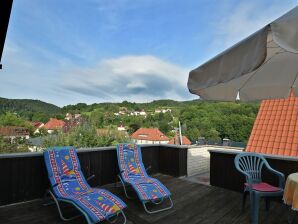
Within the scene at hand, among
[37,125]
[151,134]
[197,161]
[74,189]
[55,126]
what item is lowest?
[74,189]

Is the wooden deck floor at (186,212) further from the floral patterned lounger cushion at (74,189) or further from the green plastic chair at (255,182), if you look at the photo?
the floral patterned lounger cushion at (74,189)

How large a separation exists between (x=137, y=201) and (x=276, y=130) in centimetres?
451

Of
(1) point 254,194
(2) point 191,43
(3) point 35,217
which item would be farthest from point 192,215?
(2) point 191,43

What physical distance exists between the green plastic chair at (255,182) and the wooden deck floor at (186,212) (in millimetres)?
246

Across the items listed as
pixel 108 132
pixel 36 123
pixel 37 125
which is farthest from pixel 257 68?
pixel 37 125

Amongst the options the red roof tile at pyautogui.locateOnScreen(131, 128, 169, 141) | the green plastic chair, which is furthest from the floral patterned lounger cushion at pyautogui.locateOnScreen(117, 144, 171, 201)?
the red roof tile at pyautogui.locateOnScreen(131, 128, 169, 141)

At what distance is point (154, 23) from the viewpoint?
376 inches

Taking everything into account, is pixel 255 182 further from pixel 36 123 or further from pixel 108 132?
pixel 36 123

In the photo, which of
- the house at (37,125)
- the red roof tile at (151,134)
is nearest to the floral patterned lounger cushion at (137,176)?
the house at (37,125)

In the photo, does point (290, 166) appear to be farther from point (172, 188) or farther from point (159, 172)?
point (159, 172)

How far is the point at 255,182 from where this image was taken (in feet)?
11.8

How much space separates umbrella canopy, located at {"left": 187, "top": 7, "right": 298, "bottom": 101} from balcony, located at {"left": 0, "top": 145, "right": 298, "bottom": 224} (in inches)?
59.4

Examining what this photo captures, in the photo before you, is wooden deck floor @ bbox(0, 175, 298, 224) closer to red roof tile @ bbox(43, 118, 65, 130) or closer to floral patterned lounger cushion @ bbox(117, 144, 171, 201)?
floral patterned lounger cushion @ bbox(117, 144, 171, 201)

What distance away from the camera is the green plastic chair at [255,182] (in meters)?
3.00
